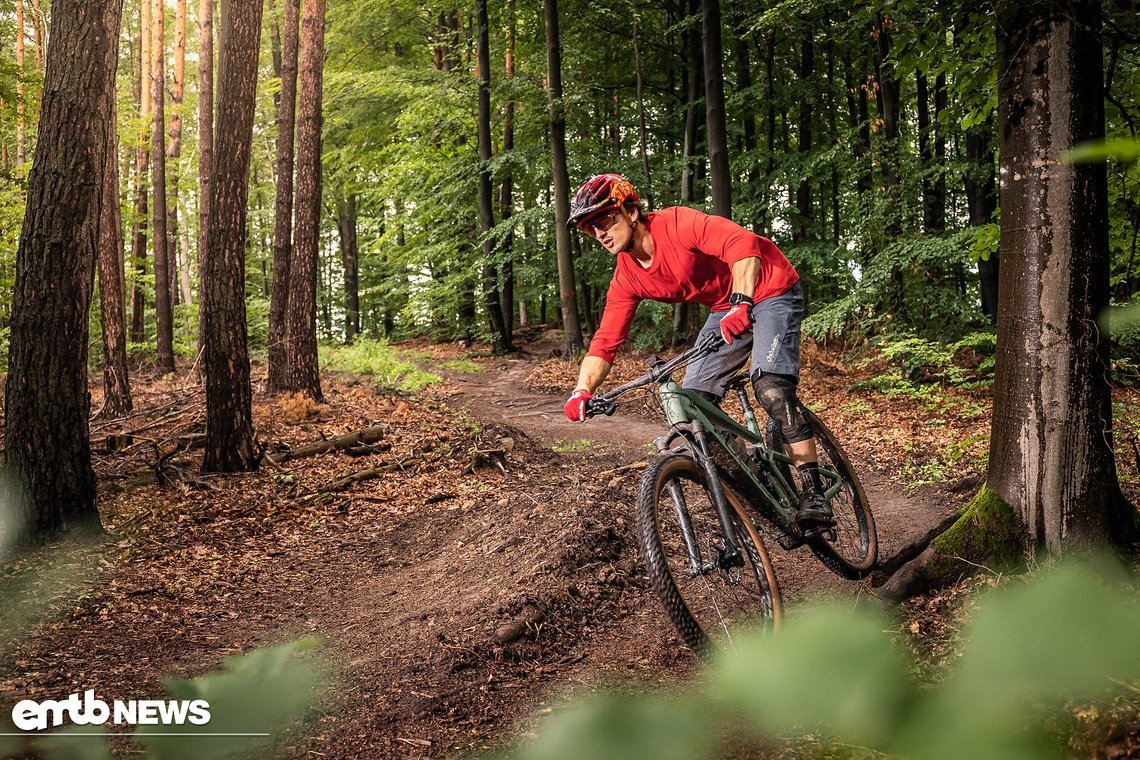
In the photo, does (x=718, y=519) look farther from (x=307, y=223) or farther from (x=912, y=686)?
(x=307, y=223)

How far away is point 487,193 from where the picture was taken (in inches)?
817

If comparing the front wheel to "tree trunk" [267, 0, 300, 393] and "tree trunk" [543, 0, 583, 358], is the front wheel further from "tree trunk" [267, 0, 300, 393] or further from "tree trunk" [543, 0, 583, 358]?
"tree trunk" [543, 0, 583, 358]

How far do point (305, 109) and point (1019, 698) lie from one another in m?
13.1

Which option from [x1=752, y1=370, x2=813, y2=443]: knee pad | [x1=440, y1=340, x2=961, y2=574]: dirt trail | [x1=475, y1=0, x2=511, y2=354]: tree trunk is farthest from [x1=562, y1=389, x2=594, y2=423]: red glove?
[x1=475, y1=0, x2=511, y2=354]: tree trunk

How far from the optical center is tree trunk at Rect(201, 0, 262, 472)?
330 inches

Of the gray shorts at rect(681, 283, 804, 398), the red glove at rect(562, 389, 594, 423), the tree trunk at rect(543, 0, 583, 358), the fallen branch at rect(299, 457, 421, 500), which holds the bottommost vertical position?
the fallen branch at rect(299, 457, 421, 500)

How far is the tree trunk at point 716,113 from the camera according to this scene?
1327cm

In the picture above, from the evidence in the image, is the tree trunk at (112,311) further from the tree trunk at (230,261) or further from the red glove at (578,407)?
the red glove at (578,407)

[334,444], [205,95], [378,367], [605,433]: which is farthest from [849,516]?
[205,95]

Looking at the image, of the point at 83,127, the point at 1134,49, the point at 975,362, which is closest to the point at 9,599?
the point at 83,127

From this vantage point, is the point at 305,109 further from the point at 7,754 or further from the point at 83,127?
the point at 7,754

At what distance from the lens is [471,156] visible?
2116 cm

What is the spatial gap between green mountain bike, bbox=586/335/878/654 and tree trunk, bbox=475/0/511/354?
1644cm

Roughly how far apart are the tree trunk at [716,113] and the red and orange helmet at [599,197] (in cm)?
997
